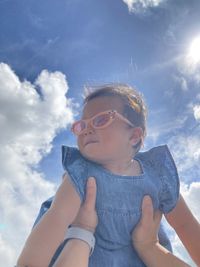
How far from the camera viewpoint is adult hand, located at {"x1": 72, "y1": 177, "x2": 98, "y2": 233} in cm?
394

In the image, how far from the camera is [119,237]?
4137mm

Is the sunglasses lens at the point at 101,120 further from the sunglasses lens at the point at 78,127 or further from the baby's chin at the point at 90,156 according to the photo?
the baby's chin at the point at 90,156

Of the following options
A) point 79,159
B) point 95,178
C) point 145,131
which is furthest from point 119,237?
point 145,131

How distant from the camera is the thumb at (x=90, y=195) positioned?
3.99 meters

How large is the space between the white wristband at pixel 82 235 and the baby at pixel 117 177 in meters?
0.18

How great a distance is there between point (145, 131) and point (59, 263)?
213 centimetres

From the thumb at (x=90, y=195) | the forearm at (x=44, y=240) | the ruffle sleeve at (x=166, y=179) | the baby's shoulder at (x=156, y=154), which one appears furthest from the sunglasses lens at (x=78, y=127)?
the forearm at (x=44, y=240)

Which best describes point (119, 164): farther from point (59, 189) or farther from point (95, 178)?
point (59, 189)

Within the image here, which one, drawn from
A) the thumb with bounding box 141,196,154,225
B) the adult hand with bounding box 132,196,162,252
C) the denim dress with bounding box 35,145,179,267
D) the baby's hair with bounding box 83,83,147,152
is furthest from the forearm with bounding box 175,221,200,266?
the baby's hair with bounding box 83,83,147,152

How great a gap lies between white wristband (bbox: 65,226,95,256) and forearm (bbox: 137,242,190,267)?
62 centimetres

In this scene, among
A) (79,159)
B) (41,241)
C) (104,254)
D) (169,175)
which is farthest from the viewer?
(169,175)

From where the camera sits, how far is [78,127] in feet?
15.4

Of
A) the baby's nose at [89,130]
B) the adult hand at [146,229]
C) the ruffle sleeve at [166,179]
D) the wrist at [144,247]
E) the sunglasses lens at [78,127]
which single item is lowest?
the wrist at [144,247]

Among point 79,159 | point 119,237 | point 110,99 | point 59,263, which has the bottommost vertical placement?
point 59,263
